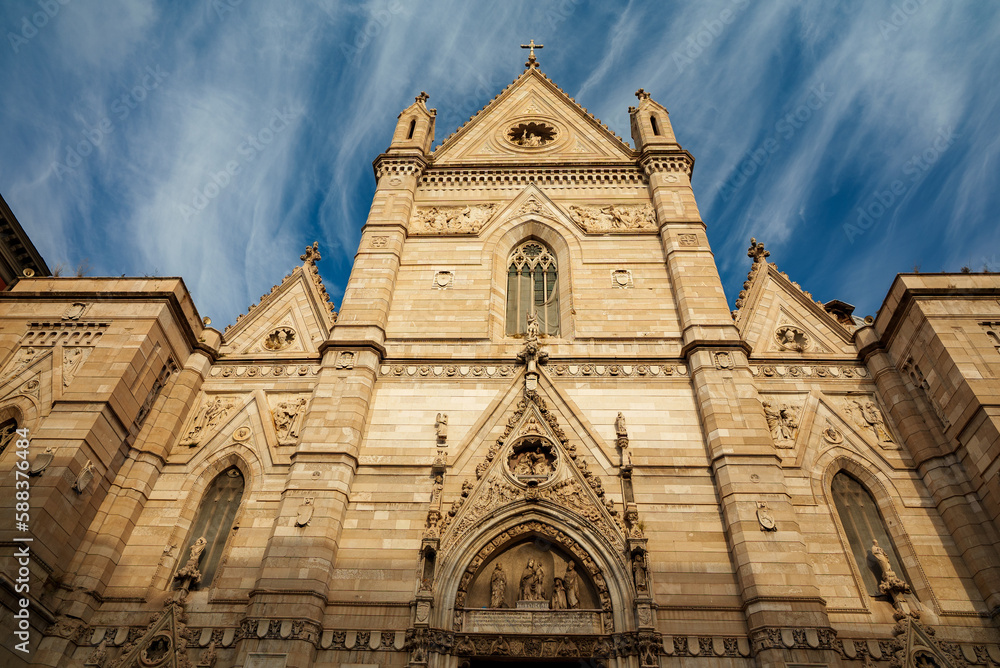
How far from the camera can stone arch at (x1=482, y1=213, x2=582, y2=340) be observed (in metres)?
16.6

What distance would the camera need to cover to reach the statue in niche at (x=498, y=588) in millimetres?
11586

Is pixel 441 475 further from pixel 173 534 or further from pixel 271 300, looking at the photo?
pixel 271 300

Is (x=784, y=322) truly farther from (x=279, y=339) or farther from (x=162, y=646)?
(x=162, y=646)

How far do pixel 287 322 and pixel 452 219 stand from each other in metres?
5.50

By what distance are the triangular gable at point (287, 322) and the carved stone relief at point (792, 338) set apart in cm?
1095

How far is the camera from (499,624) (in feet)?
36.9

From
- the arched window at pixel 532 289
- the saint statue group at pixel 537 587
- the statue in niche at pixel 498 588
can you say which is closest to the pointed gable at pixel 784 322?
the arched window at pixel 532 289

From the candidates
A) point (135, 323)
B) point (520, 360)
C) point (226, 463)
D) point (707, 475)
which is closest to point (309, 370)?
point (226, 463)

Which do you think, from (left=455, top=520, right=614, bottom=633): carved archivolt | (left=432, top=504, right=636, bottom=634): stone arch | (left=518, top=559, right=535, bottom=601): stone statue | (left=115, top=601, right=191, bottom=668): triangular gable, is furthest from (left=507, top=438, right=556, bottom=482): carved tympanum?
(left=115, top=601, right=191, bottom=668): triangular gable

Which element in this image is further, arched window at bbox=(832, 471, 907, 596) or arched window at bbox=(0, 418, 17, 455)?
arched window at bbox=(0, 418, 17, 455)

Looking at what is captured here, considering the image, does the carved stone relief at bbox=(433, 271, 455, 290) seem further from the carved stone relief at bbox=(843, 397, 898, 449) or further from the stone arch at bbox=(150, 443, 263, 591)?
the carved stone relief at bbox=(843, 397, 898, 449)

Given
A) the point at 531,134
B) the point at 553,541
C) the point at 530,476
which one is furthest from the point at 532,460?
the point at 531,134

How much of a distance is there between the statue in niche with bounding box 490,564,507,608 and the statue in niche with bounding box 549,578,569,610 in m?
0.86

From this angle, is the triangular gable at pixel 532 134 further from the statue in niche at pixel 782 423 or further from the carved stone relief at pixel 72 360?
the carved stone relief at pixel 72 360
